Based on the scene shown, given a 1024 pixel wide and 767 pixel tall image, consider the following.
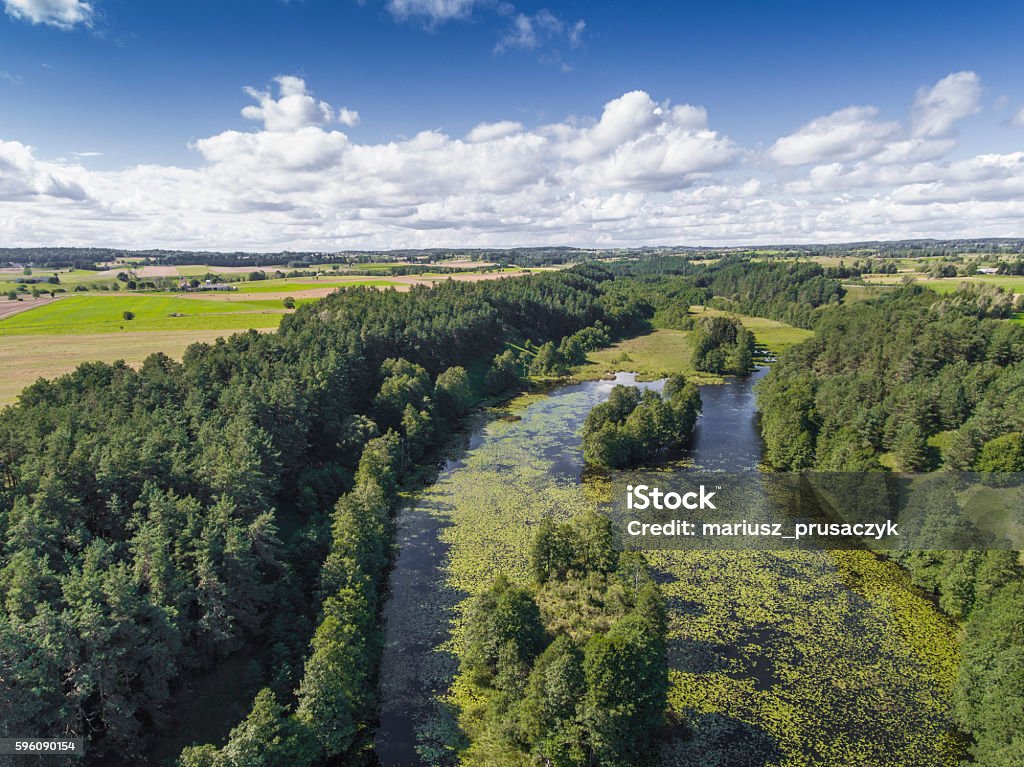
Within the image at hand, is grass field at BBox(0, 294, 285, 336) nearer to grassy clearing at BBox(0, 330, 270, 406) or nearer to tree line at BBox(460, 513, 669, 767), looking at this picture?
grassy clearing at BBox(0, 330, 270, 406)

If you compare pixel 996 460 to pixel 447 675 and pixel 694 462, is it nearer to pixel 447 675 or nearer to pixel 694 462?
pixel 694 462

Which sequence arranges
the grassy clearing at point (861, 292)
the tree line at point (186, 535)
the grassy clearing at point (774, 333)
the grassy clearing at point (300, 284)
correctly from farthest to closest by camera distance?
the grassy clearing at point (861, 292), the grassy clearing at point (300, 284), the grassy clearing at point (774, 333), the tree line at point (186, 535)

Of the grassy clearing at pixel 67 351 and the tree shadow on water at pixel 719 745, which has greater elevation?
the grassy clearing at pixel 67 351

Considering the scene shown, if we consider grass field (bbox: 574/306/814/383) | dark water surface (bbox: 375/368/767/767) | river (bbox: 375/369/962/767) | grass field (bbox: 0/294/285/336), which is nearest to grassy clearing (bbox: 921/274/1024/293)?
grass field (bbox: 574/306/814/383)

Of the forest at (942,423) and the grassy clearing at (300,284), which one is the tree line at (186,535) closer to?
the forest at (942,423)

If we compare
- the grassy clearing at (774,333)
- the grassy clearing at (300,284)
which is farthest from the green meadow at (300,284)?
the grassy clearing at (774,333)

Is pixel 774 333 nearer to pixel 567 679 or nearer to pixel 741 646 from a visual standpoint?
pixel 741 646
